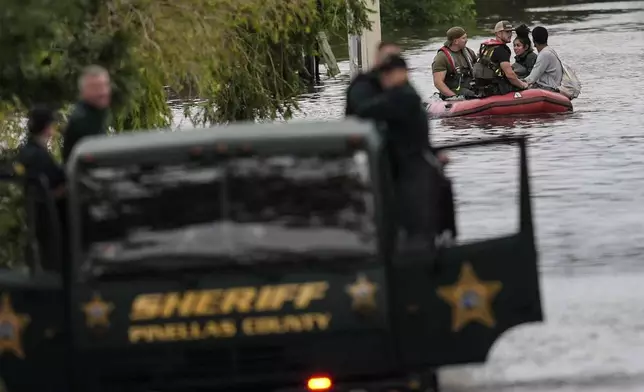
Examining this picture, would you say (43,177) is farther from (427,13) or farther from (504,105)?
(427,13)

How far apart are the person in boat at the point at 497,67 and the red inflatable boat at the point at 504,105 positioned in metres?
0.20

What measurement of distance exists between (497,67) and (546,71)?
4.94ft

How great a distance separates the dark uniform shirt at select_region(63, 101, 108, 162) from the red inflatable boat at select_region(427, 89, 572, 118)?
2022cm

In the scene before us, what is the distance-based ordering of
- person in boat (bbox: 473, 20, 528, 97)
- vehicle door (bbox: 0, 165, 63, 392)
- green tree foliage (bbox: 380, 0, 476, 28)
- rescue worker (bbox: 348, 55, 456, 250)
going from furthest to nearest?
green tree foliage (bbox: 380, 0, 476, 28), person in boat (bbox: 473, 20, 528, 97), rescue worker (bbox: 348, 55, 456, 250), vehicle door (bbox: 0, 165, 63, 392)

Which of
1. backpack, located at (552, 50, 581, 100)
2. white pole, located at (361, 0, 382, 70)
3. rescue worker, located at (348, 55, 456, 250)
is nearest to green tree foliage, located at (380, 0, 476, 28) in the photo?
backpack, located at (552, 50, 581, 100)

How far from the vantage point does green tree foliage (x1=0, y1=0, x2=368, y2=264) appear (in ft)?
36.4

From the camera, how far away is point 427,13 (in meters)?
87.8

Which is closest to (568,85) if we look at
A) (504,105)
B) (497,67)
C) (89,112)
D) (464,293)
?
(504,105)

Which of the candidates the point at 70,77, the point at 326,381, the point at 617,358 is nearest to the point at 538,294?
the point at 326,381

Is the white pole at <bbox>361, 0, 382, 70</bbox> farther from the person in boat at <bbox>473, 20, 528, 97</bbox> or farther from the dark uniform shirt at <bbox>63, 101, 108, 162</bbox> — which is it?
the dark uniform shirt at <bbox>63, 101, 108, 162</bbox>

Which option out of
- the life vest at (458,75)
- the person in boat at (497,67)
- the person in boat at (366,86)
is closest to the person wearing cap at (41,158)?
the person in boat at (366,86)

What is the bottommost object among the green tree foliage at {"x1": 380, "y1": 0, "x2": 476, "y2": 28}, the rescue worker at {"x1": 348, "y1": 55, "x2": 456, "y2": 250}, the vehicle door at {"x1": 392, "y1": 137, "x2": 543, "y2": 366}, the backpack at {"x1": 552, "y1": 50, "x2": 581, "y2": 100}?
the green tree foliage at {"x1": 380, "y1": 0, "x2": 476, "y2": 28}

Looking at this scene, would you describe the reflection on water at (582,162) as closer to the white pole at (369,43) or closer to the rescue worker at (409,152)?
the white pole at (369,43)

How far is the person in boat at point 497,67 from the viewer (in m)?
28.8
